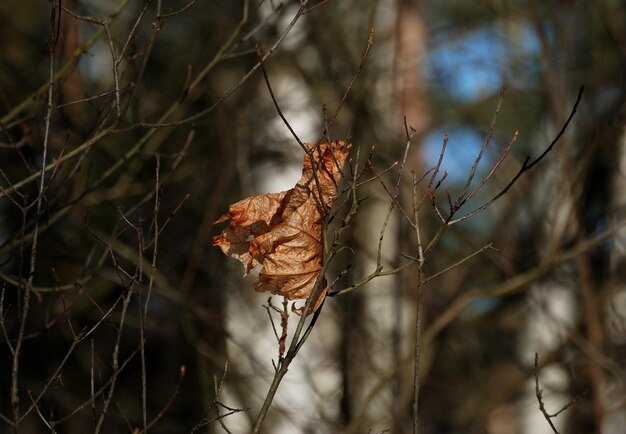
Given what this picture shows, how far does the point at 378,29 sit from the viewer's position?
23.7ft

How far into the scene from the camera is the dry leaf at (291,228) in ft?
7.18

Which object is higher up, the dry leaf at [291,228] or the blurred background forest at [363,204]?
the blurred background forest at [363,204]

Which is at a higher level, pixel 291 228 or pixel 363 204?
pixel 363 204

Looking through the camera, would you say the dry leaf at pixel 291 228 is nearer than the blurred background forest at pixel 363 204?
Yes

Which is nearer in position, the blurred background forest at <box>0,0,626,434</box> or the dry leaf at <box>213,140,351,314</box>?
the dry leaf at <box>213,140,351,314</box>

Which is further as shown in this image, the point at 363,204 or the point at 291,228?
the point at 363,204

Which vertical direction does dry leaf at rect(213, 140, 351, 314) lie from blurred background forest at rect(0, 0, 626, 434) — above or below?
below

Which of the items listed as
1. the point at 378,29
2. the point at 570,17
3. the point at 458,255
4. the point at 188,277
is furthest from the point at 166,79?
the point at 570,17

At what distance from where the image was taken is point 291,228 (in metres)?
2.19

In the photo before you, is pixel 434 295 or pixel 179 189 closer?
pixel 434 295

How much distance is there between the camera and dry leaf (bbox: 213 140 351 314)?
2188mm

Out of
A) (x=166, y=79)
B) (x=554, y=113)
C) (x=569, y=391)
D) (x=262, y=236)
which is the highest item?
(x=166, y=79)

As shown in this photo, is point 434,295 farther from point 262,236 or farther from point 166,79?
point 262,236

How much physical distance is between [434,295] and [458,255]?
0.52 m
